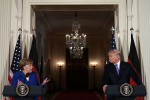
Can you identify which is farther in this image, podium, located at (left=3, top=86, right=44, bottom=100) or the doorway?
the doorway

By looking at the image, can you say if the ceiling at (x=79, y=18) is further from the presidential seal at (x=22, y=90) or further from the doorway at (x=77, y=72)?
the presidential seal at (x=22, y=90)

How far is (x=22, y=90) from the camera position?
12.6 ft

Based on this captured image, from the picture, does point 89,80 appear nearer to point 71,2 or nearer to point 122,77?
point 71,2

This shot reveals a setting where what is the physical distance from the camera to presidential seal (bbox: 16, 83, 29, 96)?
12.6 feet

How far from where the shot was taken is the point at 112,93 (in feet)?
12.4

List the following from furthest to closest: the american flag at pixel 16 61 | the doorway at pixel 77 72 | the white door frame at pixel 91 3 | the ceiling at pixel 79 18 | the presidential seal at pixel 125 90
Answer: the doorway at pixel 77 72
the ceiling at pixel 79 18
the white door frame at pixel 91 3
the american flag at pixel 16 61
the presidential seal at pixel 125 90

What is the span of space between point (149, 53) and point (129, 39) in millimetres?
712

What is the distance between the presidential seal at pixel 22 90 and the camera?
3.85 m

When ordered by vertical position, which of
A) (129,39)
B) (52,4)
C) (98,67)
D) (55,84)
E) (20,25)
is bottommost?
(55,84)

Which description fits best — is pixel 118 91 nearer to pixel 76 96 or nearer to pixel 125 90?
pixel 125 90

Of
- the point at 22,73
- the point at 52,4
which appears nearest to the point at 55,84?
the point at 52,4

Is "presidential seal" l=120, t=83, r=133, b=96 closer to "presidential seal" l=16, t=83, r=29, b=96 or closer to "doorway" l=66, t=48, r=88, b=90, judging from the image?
"presidential seal" l=16, t=83, r=29, b=96

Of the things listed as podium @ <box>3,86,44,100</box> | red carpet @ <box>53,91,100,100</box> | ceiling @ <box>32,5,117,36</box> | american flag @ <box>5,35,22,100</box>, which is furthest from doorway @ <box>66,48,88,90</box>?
podium @ <box>3,86,44,100</box>

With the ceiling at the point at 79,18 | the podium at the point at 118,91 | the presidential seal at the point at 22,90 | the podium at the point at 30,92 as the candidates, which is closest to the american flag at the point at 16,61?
the podium at the point at 30,92
